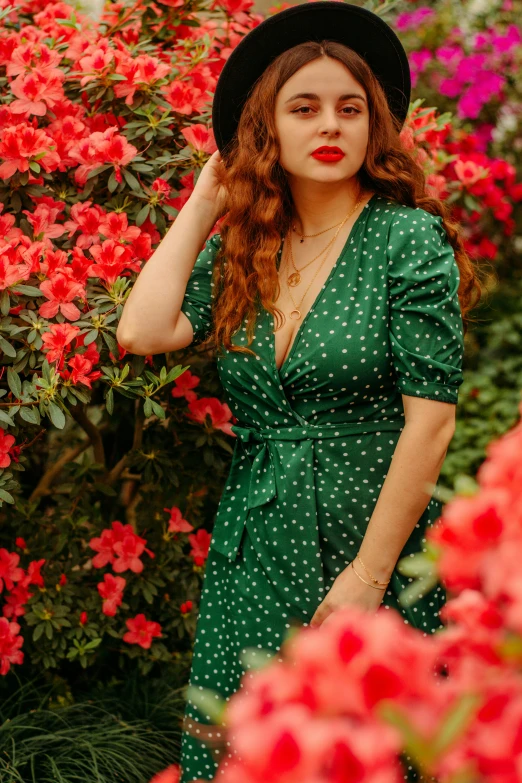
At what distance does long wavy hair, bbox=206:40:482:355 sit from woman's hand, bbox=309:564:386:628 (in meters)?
0.54

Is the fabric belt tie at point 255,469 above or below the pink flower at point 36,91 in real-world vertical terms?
below

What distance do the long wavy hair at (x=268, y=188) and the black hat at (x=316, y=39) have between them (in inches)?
1.6

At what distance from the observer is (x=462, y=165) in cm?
276

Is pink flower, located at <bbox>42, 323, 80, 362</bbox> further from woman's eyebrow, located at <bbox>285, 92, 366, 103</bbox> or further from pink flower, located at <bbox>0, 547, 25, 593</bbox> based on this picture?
pink flower, located at <bbox>0, 547, 25, 593</bbox>

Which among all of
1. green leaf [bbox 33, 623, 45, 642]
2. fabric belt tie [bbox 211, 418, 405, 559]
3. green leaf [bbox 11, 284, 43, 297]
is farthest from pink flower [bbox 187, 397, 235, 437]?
green leaf [bbox 33, 623, 45, 642]

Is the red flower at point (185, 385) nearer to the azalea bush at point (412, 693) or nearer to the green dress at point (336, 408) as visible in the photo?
the green dress at point (336, 408)

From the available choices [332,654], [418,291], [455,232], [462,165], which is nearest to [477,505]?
[332,654]

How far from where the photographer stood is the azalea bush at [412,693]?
0.51 m

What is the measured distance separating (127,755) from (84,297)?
4.40 ft

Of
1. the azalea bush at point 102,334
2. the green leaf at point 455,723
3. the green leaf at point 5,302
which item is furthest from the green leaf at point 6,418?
the green leaf at point 455,723

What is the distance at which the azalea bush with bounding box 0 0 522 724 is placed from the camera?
1.99 metres

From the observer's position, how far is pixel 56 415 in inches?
72.9

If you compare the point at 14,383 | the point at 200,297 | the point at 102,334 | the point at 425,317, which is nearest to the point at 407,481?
the point at 425,317

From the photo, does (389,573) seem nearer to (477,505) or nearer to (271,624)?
(271,624)
